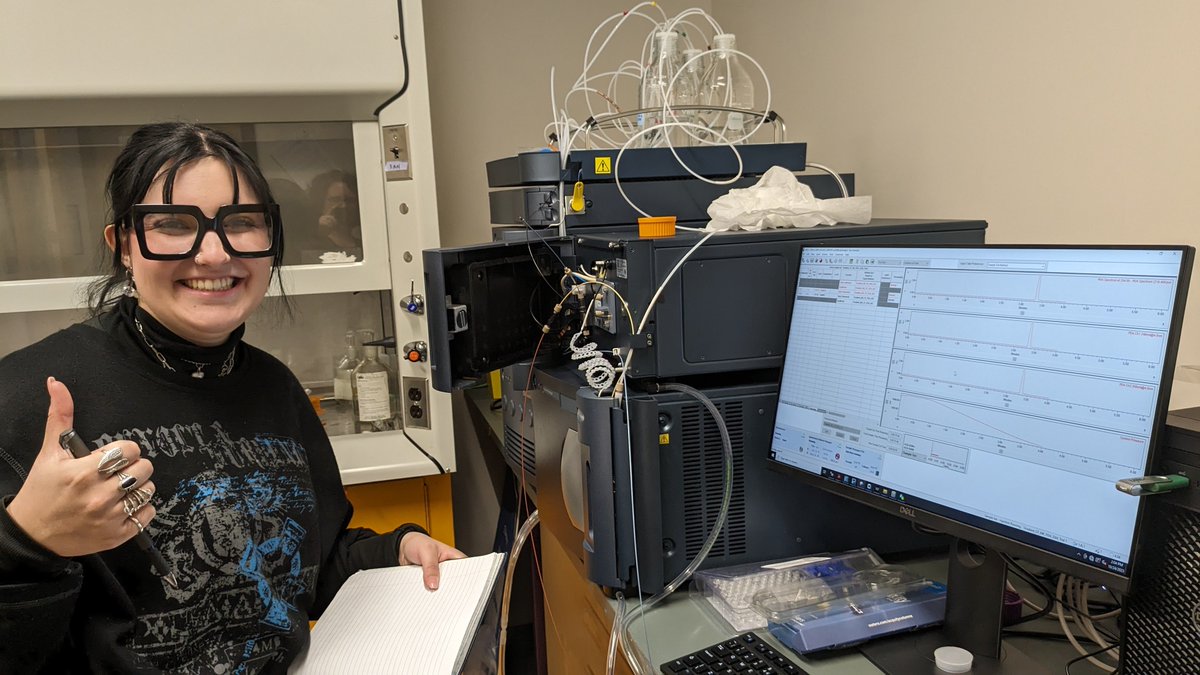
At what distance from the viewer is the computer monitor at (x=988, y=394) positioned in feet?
2.71

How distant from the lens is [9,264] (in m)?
2.06

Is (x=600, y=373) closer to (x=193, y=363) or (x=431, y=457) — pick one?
(x=193, y=363)

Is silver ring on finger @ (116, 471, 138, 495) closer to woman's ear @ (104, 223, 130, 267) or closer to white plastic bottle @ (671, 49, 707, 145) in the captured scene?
woman's ear @ (104, 223, 130, 267)

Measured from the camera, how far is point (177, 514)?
1.12 metres

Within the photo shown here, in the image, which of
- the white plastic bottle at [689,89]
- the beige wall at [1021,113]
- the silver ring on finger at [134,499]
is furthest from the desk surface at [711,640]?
the white plastic bottle at [689,89]

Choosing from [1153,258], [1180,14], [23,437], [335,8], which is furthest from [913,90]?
[23,437]

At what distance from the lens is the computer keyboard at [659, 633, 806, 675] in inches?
40.1

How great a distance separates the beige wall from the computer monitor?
0.42 meters

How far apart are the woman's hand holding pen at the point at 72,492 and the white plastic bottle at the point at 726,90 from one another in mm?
1277

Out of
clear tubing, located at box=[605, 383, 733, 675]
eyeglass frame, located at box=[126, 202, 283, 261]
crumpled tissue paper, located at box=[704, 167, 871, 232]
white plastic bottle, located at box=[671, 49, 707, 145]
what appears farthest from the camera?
white plastic bottle, located at box=[671, 49, 707, 145]

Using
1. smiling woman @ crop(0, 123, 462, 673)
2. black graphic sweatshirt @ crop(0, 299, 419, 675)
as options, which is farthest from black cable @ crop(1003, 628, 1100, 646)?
black graphic sweatshirt @ crop(0, 299, 419, 675)

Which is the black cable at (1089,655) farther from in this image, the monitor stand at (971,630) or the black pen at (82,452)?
the black pen at (82,452)

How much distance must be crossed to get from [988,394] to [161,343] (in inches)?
43.0

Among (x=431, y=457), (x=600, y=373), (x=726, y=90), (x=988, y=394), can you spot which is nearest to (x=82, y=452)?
(x=600, y=373)
